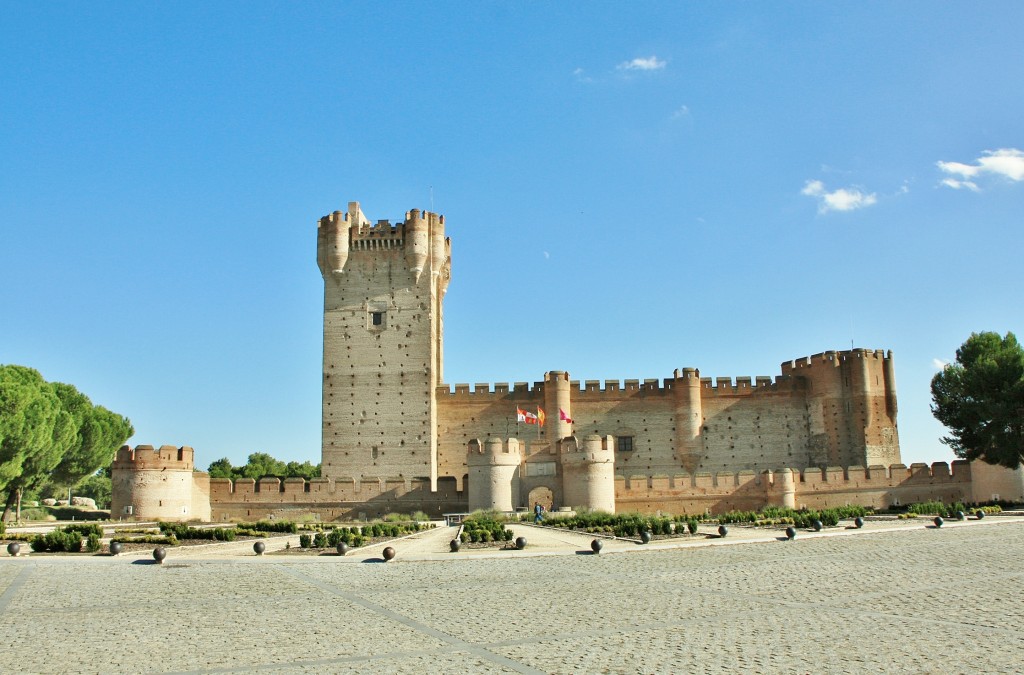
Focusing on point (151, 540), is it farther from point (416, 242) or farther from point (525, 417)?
point (416, 242)

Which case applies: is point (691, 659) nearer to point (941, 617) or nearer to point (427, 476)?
point (941, 617)

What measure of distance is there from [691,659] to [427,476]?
31028 millimetres

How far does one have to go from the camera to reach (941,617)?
10.1m

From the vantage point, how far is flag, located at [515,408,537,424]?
38656 millimetres

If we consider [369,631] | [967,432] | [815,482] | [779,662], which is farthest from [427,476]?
[779,662]

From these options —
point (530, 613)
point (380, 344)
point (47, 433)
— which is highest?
point (380, 344)

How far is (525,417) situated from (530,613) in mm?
28323

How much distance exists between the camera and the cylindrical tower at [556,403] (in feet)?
134

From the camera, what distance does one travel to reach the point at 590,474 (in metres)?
33.8

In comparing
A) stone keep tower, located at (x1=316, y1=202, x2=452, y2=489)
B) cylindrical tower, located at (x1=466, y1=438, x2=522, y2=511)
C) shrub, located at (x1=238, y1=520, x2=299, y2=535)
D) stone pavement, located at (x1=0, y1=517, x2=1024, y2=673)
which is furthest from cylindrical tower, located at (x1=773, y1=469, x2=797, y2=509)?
shrub, located at (x1=238, y1=520, x2=299, y2=535)

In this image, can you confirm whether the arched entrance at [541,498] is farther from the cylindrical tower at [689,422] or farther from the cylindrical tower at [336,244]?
the cylindrical tower at [336,244]

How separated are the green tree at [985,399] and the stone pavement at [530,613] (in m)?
16.8

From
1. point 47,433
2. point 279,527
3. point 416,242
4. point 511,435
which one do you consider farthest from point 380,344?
point 279,527

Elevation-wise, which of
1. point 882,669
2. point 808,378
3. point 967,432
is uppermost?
point 808,378
